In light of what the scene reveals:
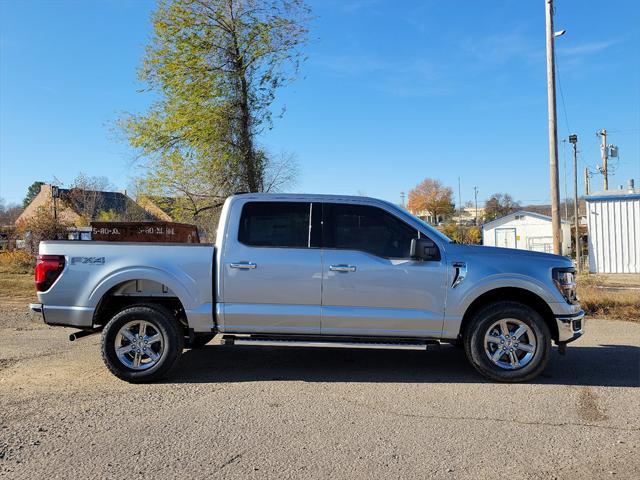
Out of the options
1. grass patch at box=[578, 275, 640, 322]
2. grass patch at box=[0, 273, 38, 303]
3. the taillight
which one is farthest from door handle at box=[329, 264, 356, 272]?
grass patch at box=[0, 273, 38, 303]

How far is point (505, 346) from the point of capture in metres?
5.70

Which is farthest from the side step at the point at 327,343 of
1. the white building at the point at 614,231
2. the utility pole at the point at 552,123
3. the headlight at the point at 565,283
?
A: the white building at the point at 614,231

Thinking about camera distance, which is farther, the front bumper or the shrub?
the shrub

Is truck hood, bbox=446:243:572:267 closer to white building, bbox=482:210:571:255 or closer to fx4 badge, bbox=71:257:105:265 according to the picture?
fx4 badge, bbox=71:257:105:265

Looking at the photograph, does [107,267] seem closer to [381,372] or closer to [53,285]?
[53,285]

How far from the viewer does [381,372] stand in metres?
6.18

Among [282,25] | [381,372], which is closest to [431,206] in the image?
[282,25]

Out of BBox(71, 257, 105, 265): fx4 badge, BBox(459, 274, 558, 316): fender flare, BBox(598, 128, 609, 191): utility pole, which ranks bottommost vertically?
BBox(459, 274, 558, 316): fender flare

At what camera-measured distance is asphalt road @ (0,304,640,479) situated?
12.2 ft

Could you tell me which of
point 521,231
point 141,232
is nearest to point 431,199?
point 521,231

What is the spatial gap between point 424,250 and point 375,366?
174cm

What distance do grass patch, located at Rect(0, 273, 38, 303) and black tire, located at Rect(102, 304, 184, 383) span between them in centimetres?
805

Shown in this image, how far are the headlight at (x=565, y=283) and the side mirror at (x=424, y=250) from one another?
133cm

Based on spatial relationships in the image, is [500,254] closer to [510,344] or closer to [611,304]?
[510,344]
